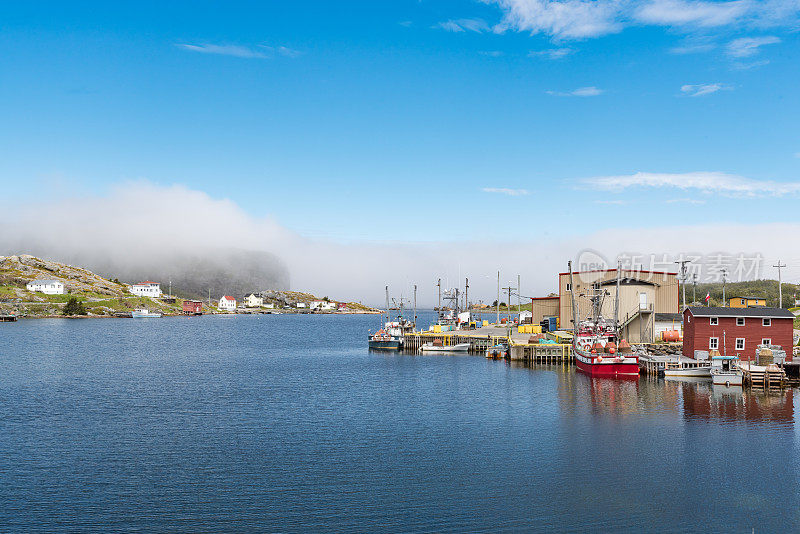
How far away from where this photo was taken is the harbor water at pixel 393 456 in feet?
83.5

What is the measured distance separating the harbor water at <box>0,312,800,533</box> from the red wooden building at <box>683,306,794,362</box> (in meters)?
7.34

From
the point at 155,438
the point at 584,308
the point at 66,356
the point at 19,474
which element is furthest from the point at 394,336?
the point at 19,474

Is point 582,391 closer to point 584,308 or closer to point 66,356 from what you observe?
point 584,308

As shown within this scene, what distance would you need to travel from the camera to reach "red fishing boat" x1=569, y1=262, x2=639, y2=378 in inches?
2635

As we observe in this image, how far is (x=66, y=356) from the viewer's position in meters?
87.4

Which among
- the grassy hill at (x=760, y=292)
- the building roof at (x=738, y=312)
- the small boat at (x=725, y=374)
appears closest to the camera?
the small boat at (x=725, y=374)

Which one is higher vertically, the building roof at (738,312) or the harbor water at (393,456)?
the building roof at (738,312)

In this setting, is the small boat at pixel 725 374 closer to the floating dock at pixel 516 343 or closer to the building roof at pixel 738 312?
the building roof at pixel 738 312

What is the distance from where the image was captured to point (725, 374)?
195ft

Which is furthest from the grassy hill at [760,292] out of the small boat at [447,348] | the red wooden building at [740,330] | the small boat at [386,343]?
the red wooden building at [740,330]

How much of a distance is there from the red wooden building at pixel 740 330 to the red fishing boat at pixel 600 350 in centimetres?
767

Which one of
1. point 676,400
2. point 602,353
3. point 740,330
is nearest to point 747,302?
point 740,330

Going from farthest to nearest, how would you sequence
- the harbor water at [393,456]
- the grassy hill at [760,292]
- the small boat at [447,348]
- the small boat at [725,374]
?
the grassy hill at [760,292] → the small boat at [447,348] → the small boat at [725,374] → the harbor water at [393,456]

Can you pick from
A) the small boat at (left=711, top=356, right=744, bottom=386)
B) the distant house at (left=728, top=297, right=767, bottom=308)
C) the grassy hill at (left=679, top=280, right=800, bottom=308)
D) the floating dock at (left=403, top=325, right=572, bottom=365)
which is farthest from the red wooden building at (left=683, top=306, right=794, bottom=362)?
the grassy hill at (left=679, top=280, right=800, bottom=308)
